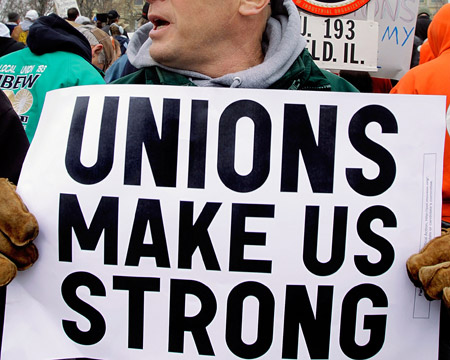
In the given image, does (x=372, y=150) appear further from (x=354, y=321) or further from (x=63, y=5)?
(x=63, y=5)

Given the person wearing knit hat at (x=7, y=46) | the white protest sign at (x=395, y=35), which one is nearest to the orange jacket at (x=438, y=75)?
the white protest sign at (x=395, y=35)

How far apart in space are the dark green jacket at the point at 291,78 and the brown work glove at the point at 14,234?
57 centimetres

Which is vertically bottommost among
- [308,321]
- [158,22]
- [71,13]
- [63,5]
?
[308,321]

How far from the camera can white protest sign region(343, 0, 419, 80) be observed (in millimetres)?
4102

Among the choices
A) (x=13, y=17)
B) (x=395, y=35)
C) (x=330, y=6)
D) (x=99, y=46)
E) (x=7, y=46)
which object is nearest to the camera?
(x=330, y=6)

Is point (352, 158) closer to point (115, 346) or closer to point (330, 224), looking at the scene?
point (330, 224)

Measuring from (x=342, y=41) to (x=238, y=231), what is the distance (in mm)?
2587

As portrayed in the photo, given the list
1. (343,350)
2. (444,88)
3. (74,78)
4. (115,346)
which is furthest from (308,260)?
(74,78)

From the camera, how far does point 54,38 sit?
3424 millimetres

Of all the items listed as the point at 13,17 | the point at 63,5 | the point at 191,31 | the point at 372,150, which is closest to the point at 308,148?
the point at 372,150

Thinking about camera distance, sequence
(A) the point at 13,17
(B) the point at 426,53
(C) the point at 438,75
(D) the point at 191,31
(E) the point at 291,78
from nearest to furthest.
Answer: (D) the point at 191,31 < (E) the point at 291,78 < (C) the point at 438,75 < (B) the point at 426,53 < (A) the point at 13,17

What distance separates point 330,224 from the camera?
140cm

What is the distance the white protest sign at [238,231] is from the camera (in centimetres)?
140

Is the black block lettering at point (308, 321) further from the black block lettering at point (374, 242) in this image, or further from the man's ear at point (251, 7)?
the man's ear at point (251, 7)
